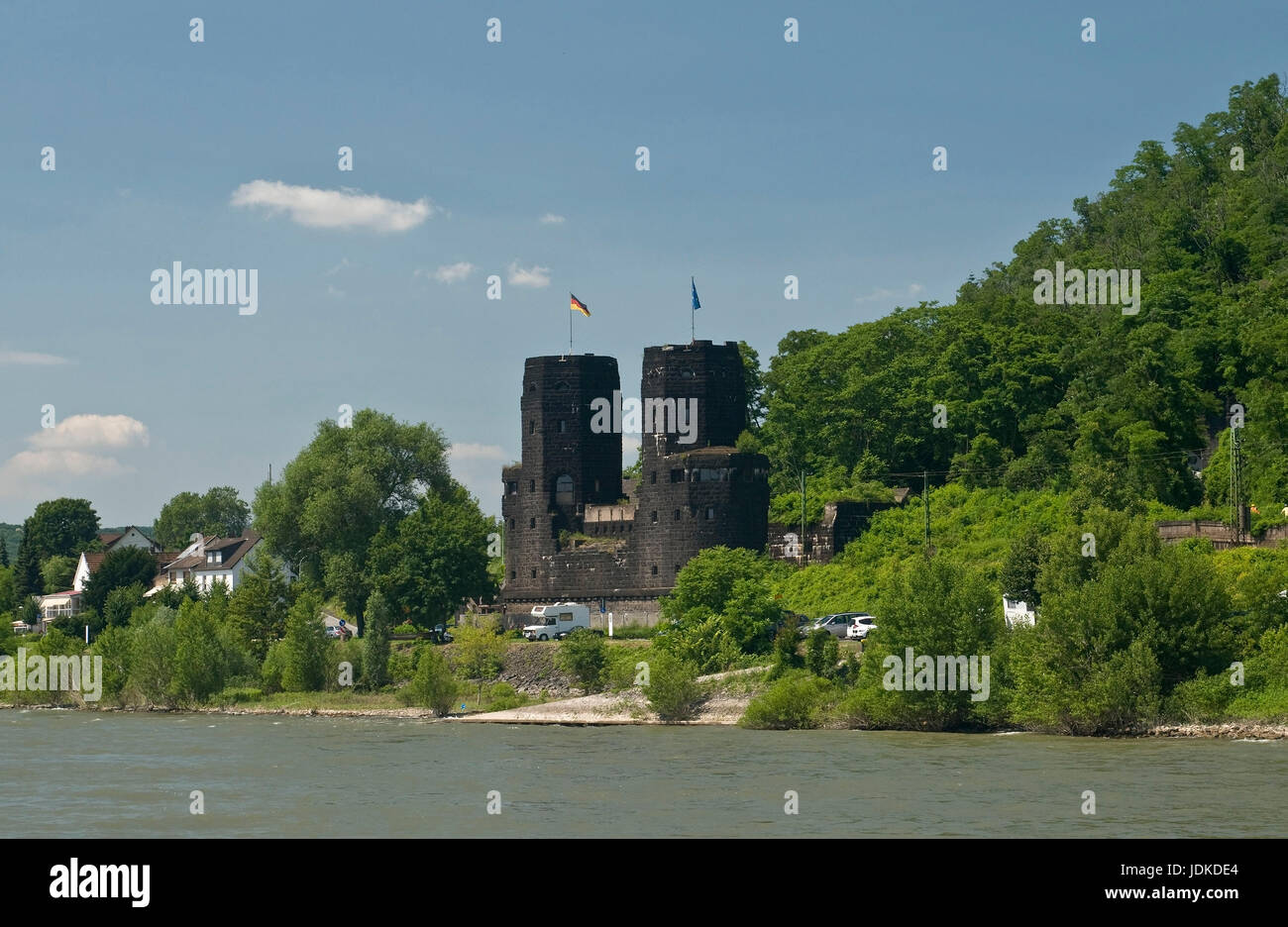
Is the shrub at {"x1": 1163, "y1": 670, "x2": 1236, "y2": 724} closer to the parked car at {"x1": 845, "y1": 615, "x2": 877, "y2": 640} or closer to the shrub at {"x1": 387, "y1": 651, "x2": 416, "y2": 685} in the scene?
the parked car at {"x1": 845, "y1": 615, "x2": 877, "y2": 640}

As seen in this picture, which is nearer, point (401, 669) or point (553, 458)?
point (401, 669)

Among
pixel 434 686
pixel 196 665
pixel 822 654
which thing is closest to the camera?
pixel 822 654

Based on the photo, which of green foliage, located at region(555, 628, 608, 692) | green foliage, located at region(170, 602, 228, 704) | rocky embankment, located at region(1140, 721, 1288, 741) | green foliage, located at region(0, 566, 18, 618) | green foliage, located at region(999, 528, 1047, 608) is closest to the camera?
rocky embankment, located at region(1140, 721, 1288, 741)

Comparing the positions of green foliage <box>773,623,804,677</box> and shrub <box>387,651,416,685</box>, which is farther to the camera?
shrub <box>387,651,416,685</box>

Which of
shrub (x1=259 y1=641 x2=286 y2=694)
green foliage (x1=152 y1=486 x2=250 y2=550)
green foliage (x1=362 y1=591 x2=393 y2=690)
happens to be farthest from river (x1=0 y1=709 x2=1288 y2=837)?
green foliage (x1=152 y1=486 x2=250 y2=550)

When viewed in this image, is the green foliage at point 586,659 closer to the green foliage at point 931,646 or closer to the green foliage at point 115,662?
the green foliage at point 931,646

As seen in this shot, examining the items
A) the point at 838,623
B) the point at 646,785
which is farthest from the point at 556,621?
the point at 646,785

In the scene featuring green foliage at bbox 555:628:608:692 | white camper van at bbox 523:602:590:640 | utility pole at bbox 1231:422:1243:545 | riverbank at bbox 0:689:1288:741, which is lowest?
riverbank at bbox 0:689:1288:741

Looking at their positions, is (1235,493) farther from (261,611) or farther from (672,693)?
(261,611)

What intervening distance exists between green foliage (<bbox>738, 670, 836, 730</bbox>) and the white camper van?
2321 centimetres

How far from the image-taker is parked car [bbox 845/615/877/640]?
72375 mm

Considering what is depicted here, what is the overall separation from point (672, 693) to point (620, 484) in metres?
32.1

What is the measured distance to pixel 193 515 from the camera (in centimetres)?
19488

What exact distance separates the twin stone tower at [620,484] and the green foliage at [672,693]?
20277 millimetres
